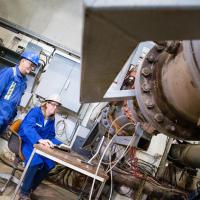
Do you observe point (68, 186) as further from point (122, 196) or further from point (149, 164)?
point (149, 164)

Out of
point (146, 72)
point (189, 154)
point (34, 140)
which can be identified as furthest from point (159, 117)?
point (34, 140)

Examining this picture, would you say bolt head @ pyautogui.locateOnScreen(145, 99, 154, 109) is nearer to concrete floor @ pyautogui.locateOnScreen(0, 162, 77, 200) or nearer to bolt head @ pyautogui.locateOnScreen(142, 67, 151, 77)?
bolt head @ pyautogui.locateOnScreen(142, 67, 151, 77)

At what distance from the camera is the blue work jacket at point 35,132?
124 inches

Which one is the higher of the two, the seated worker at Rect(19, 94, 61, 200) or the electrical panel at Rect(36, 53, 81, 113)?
the electrical panel at Rect(36, 53, 81, 113)

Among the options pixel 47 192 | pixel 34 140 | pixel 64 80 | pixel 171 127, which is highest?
pixel 64 80

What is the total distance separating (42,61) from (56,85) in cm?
48

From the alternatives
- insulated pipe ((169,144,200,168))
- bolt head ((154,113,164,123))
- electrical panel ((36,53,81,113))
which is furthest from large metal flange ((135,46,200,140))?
electrical panel ((36,53,81,113))

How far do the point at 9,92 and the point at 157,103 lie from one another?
2.66 metres

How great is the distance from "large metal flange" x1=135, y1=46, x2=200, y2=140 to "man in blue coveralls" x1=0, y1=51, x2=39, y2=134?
2.56m

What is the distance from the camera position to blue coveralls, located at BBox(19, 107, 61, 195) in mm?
3100

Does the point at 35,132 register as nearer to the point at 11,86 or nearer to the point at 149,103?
the point at 11,86

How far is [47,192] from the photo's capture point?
393 centimetres

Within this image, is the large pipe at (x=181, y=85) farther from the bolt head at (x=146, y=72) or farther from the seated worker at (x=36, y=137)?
the seated worker at (x=36, y=137)

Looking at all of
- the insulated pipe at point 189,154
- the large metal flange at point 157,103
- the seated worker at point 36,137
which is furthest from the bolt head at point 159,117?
the seated worker at point 36,137
